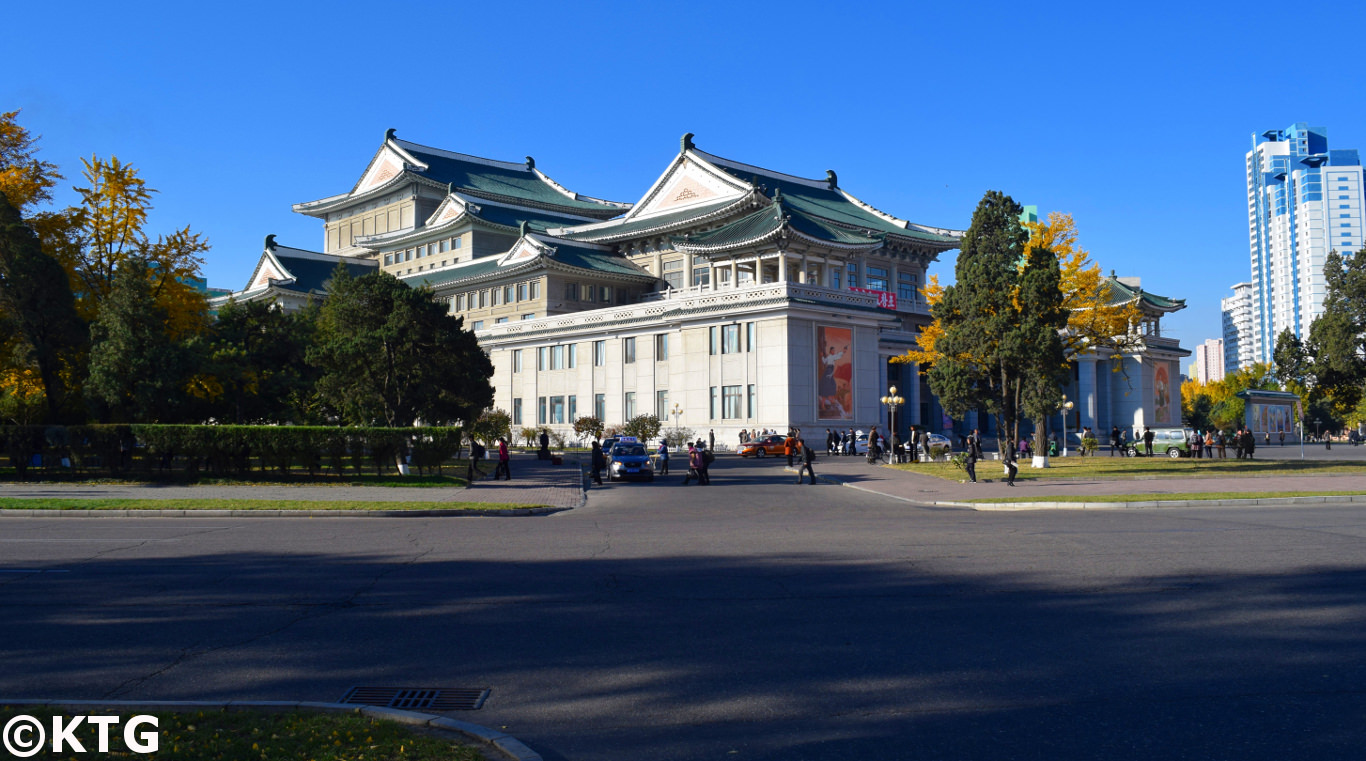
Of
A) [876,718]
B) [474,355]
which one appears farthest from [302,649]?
[474,355]

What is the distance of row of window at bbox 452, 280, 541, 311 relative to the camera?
260 ft

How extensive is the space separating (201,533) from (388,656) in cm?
1123

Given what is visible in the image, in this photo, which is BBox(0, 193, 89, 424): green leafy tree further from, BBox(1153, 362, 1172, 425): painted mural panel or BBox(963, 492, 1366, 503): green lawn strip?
BBox(1153, 362, 1172, 425): painted mural panel

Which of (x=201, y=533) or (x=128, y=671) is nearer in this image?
(x=128, y=671)

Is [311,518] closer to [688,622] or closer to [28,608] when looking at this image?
[28,608]

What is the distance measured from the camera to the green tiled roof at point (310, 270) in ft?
303

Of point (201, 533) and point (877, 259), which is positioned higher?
point (877, 259)

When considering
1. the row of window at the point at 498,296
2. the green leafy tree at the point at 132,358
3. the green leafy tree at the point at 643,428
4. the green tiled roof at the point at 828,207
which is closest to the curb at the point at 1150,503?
the green leafy tree at the point at 132,358

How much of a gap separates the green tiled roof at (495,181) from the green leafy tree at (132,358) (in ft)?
203

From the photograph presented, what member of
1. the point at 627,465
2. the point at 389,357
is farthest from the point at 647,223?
the point at 627,465

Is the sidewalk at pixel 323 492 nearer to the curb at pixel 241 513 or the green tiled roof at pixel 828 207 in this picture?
the curb at pixel 241 513

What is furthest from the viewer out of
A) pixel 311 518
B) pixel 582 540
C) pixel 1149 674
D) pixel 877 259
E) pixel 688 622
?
pixel 877 259

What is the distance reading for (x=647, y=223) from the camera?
79625mm

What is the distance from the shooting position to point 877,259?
8106cm
